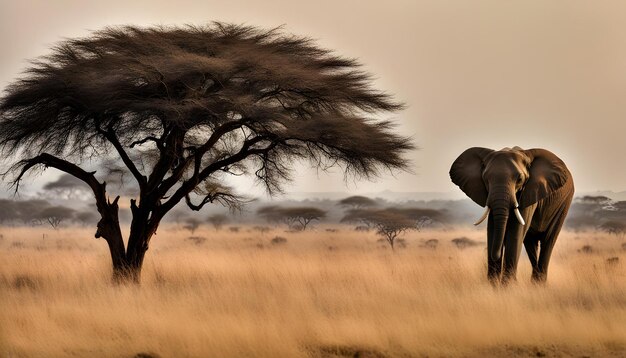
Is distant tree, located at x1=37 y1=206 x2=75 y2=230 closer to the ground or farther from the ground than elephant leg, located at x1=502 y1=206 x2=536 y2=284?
farther from the ground

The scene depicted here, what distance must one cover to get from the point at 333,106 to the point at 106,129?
3.85 metres

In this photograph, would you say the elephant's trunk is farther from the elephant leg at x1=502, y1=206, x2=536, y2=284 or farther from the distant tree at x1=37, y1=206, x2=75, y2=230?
the distant tree at x1=37, y1=206, x2=75, y2=230

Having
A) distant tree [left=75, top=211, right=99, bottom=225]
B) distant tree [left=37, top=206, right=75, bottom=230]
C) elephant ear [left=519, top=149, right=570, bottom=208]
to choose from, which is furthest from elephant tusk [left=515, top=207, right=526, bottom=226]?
distant tree [left=75, top=211, right=99, bottom=225]

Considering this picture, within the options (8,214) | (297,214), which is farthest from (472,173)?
(8,214)

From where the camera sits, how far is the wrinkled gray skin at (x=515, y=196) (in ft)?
44.7

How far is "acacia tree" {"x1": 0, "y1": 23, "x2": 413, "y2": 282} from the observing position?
1407cm

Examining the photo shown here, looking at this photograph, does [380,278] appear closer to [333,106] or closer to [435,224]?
[333,106]

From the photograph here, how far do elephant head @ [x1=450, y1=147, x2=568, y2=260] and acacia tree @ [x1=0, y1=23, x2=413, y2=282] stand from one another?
1143mm

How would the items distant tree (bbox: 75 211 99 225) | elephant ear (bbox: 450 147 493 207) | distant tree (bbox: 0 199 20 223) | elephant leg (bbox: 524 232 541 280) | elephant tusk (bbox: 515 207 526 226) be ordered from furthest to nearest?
distant tree (bbox: 0 199 20 223) < distant tree (bbox: 75 211 99 225) < elephant leg (bbox: 524 232 541 280) < elephant ear (bbox: 450 147 493 207) < elephant tusk (bbox: 515 207 526 226)

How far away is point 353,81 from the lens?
15477mm

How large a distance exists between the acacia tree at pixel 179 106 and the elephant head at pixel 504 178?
1.14 meters

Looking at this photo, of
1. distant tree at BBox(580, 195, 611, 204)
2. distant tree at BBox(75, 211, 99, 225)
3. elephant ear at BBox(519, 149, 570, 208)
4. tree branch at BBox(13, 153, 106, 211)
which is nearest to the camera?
elephant ear at BBox(519, 149, 570, 208)

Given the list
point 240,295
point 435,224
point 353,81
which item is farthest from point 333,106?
point 435,224

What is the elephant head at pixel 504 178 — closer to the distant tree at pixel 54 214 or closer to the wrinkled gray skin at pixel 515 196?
the wrinkled gray skin at pixel 515 196
